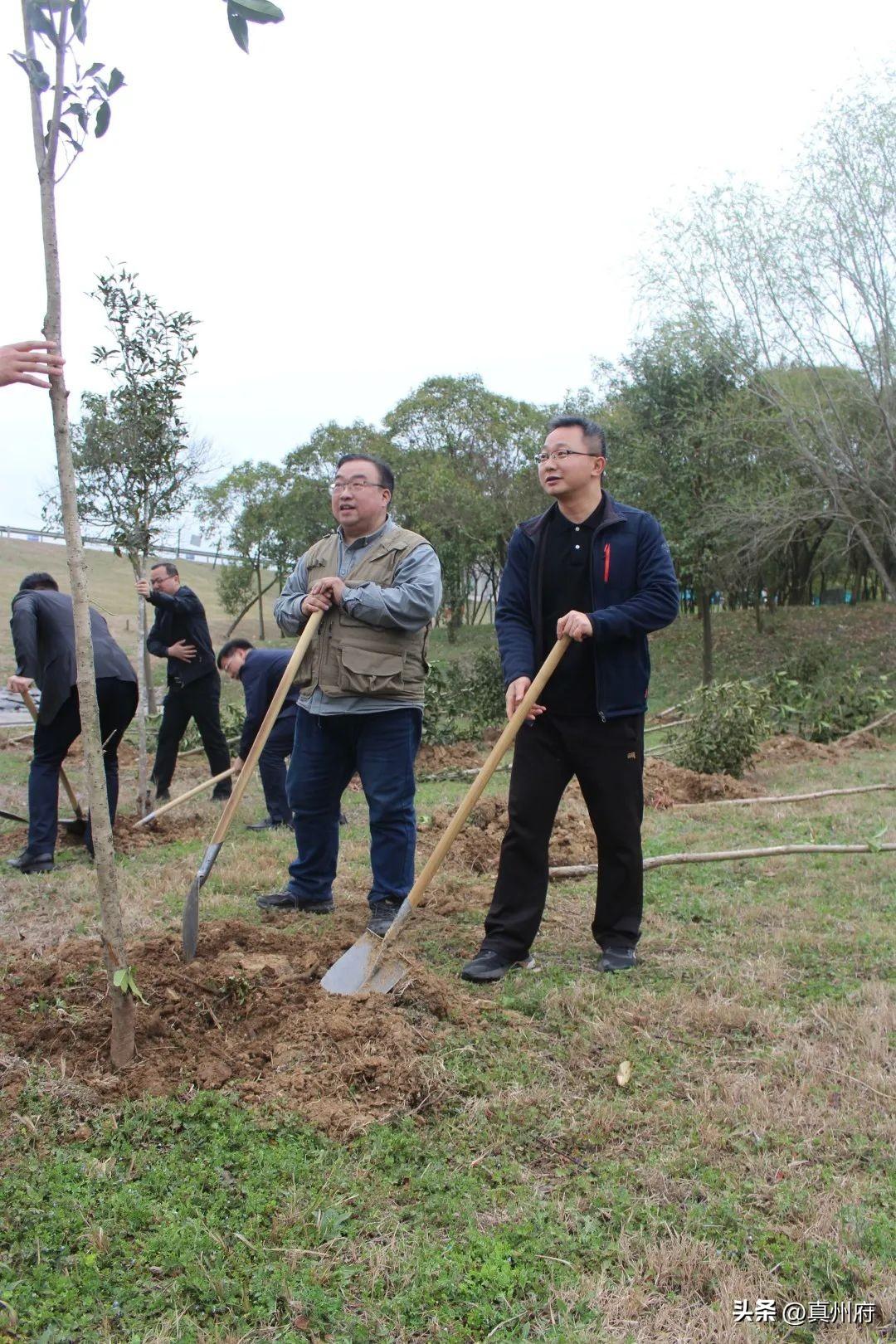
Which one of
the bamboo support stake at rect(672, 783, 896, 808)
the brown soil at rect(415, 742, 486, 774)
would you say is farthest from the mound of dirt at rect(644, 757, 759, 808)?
the brown soil at rect(415, 742, 486, 774)

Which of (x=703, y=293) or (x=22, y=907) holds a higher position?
(x=703, y=293)

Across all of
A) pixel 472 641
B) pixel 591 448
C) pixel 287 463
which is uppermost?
pixel 287 463

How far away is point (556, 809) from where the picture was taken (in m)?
3.88

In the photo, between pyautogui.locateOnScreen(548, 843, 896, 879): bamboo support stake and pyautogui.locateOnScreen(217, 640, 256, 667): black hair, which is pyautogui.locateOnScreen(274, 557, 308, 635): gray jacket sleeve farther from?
pyautogui.locateOnScreen(217, 640, 256, 667): black hair

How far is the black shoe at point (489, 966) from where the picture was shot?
375 cm

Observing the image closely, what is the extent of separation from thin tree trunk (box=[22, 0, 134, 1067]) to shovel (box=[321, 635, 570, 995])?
0.79 meters

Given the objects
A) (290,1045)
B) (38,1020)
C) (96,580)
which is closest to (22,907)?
(38,1020)

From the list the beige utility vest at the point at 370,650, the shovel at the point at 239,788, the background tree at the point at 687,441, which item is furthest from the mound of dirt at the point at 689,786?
the background tree at the point at 687,441

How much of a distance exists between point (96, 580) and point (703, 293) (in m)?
26.3

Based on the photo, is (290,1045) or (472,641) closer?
(290,1045)

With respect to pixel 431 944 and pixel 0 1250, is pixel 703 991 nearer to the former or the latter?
pixel 431 944

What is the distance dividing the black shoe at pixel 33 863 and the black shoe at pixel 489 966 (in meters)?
3.03

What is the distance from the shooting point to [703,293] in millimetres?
17953

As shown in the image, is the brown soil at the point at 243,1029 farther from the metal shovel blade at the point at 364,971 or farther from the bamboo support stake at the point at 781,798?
the bamboo support stake at the point at 781,798
